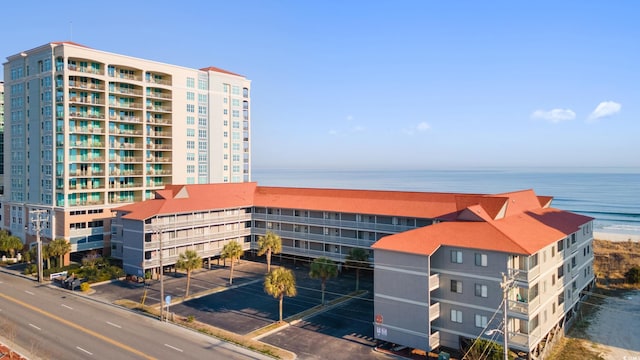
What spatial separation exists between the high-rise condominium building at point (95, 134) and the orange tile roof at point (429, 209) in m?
13.8

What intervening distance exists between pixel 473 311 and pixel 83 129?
72.0m

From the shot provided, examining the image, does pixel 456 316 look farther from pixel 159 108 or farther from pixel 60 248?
pixel 159 108

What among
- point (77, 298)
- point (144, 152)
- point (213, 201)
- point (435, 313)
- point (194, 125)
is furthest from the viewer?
point (194, 125)

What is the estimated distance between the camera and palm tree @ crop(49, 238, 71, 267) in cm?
6944

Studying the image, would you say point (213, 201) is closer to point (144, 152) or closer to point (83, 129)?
point (144, 152)

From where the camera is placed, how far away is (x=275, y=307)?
2095 inches

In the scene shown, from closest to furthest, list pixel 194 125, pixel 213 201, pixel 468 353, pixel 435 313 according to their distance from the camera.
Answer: pixel 468 353, pixel 435 313, pixel 213 201, pixel 194 125

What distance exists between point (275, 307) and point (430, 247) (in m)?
22.1

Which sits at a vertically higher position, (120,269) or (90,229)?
(90,229)

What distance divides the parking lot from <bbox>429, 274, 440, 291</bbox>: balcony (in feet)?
26.8

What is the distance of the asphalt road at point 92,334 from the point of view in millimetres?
38969

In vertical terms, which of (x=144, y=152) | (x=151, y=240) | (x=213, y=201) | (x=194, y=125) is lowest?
(x=151, y=240)

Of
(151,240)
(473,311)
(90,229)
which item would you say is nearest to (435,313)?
(473,311)

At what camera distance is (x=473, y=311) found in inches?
1549
